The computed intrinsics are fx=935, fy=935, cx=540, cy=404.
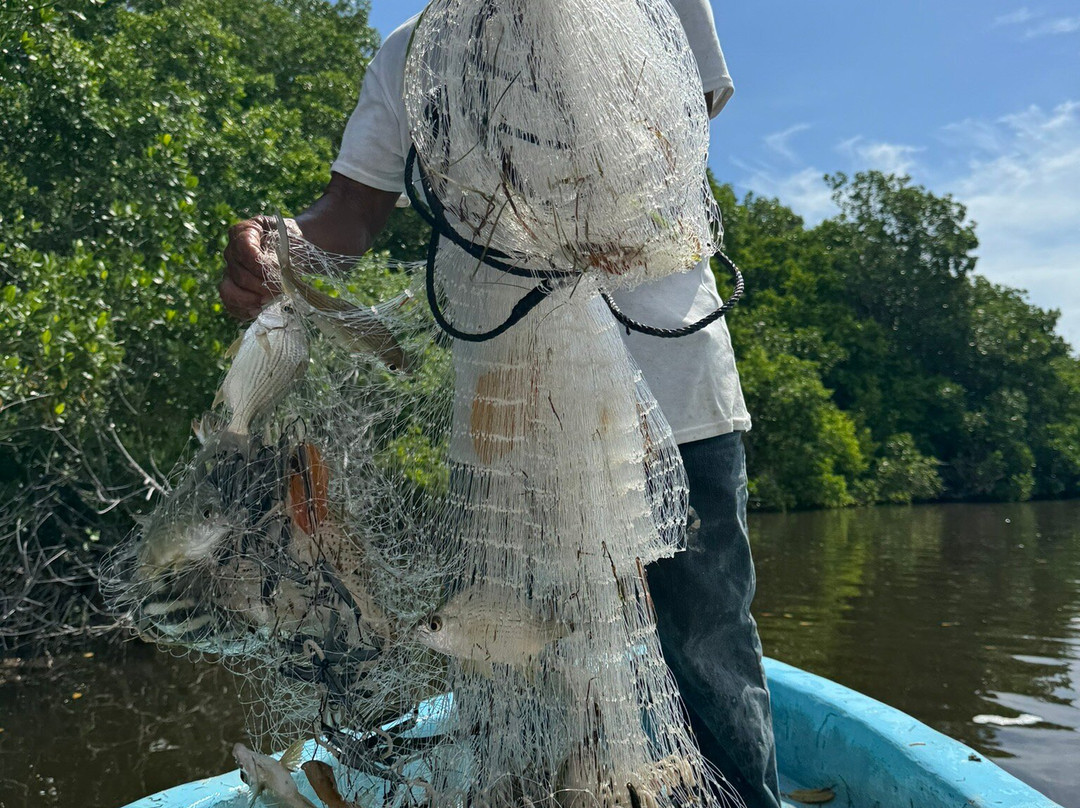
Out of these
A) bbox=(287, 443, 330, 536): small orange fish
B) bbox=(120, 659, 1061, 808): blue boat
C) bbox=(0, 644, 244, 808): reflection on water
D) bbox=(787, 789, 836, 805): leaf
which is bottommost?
bbox=(0, 644, 244, 808): reflection on water

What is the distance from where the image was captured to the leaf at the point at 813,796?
2213mm

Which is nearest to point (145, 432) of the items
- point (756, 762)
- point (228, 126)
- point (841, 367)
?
point (228, 126)

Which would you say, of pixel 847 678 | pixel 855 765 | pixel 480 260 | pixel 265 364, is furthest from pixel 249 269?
pixel 847 678

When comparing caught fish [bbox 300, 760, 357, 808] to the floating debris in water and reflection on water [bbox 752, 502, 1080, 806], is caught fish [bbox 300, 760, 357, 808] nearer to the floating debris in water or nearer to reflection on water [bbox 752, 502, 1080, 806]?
reflection on water [bbox 752, 502, 1080, 806]

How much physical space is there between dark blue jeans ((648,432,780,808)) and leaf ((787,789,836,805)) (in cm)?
70

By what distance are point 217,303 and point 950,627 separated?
6110 mm

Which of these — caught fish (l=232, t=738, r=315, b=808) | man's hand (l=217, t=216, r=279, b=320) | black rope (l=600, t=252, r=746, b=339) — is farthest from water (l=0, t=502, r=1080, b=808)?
black rope (l=600, t=252, r=746, b=339)

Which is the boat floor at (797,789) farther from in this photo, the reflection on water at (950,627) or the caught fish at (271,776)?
the reflection on water at (950,627)

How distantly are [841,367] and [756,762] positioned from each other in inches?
985

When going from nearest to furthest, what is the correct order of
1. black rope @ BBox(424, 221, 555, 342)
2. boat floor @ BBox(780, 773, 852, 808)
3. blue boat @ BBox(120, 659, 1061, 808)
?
black rope @ BBox(424, 221, 555, 342) < blue boat @ BBox(120, 659, 1061, 808) < boat floor @ BBox(780, 773, 852, 808)

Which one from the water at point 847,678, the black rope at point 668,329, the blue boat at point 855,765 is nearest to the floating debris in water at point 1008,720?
the water at point 847,678

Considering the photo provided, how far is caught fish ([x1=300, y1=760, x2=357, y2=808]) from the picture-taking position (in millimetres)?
1417

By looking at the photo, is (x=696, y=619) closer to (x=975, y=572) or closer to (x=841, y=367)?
(x=975, y=572)

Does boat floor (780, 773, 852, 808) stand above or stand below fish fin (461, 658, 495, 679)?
below
